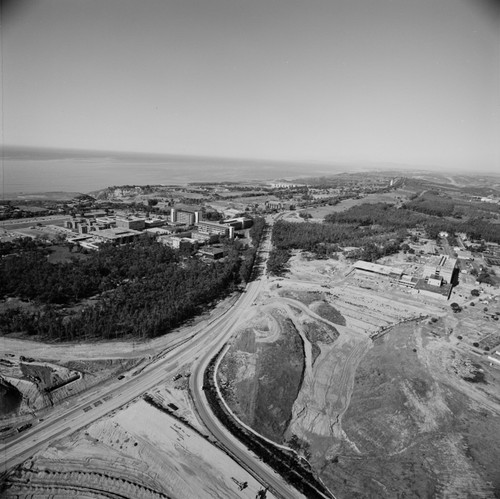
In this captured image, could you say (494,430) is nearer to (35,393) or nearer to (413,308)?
(413,308)

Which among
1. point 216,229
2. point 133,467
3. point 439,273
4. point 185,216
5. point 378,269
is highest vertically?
point 185,216

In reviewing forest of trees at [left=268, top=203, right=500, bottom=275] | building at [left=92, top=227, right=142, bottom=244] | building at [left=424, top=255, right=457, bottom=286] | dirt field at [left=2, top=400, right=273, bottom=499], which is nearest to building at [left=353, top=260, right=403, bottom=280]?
building at [left=424, top=255, right=457, bottom=286]

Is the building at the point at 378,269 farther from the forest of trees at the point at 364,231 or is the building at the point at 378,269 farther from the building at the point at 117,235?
the building at the point at 117,235

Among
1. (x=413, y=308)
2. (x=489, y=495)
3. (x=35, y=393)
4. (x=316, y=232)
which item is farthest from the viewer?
(x=316, y=232)

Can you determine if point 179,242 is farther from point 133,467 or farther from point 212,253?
point 133,467

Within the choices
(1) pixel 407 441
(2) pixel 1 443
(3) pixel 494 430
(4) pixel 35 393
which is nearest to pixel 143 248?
(4) pixel 35 393

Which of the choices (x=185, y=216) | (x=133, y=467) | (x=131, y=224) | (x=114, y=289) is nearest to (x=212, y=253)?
(x=114, y=289)
